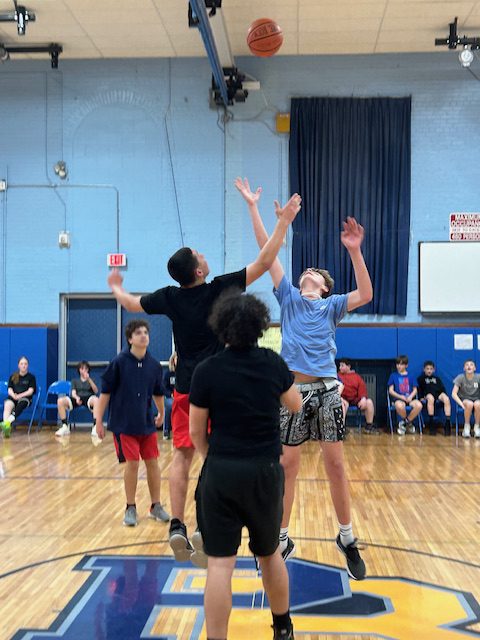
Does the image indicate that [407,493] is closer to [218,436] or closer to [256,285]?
[218,436]

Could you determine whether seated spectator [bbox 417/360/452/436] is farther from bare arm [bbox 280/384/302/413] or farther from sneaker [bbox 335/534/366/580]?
bare arm [bbox 280/384/302/413]

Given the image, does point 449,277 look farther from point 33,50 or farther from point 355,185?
point 33,50

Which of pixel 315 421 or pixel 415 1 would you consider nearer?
pixel 315 421

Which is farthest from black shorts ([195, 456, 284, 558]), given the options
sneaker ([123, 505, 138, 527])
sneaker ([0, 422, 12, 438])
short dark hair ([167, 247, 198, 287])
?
sneaker ([0, 422, 12, 438])

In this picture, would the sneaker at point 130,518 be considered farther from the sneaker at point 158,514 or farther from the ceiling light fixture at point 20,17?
the ceiling light fixture at point 20,17

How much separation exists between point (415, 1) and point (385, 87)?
2088 millimetres

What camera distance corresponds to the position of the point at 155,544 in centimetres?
511

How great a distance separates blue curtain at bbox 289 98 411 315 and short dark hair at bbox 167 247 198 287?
9.32 metres

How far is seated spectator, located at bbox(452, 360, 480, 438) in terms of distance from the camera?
11781 mm

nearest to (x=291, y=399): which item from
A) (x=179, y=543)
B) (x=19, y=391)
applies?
(x=179, y=543)

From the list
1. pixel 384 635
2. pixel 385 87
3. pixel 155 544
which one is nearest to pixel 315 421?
pixel 384 635

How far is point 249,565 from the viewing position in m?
4.57

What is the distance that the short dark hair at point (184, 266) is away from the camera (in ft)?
12.3

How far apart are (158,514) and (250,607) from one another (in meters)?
2.22
